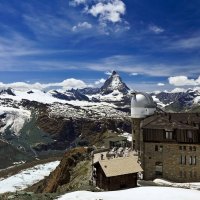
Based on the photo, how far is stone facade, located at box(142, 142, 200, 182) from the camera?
69312mm

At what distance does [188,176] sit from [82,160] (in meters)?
45.1

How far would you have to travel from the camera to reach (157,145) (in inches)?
2825

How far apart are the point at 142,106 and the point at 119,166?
17961 millimetres

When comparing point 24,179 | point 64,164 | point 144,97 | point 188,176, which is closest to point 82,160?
point 64,164

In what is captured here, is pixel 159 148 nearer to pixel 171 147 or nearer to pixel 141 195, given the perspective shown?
pixel 171 147

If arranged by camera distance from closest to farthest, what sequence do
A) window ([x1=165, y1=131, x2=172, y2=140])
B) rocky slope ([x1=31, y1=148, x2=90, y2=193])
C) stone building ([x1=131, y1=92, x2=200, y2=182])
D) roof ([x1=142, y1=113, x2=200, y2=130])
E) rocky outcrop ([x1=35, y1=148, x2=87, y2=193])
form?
stone building ([x1=131, y1=92, x2=200, y2=182])
window ([x1=165, y1=131, x2=172, y2=140])
roof ([x1=142, y1=113, x2=200, y2=130])
rocky slope ([x1=31, y1=148, x2=90, y2=193])
rocky outcrop ([x1=35, y1=148, x2=87, y2=193])

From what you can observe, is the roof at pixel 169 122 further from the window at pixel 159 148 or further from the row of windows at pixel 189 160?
the row of windows at pixel 189 160

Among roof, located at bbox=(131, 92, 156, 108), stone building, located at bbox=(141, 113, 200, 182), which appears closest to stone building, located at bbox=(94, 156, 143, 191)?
stone building, located at bbox=(141, 113, 200, 182)

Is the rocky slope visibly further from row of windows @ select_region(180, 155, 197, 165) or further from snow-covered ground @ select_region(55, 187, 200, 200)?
snow-covered ground @ select_region(55, 187, 200, 200)

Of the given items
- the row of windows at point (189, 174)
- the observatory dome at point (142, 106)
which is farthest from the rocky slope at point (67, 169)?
the row of windows at point (189, 174)

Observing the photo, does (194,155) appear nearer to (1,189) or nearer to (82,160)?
(82,160)

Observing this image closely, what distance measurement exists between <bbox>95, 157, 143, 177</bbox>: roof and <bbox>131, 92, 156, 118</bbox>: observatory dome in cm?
1441

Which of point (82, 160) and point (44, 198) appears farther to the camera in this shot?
point (82, 160)

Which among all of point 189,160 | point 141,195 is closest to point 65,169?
point 189,160
